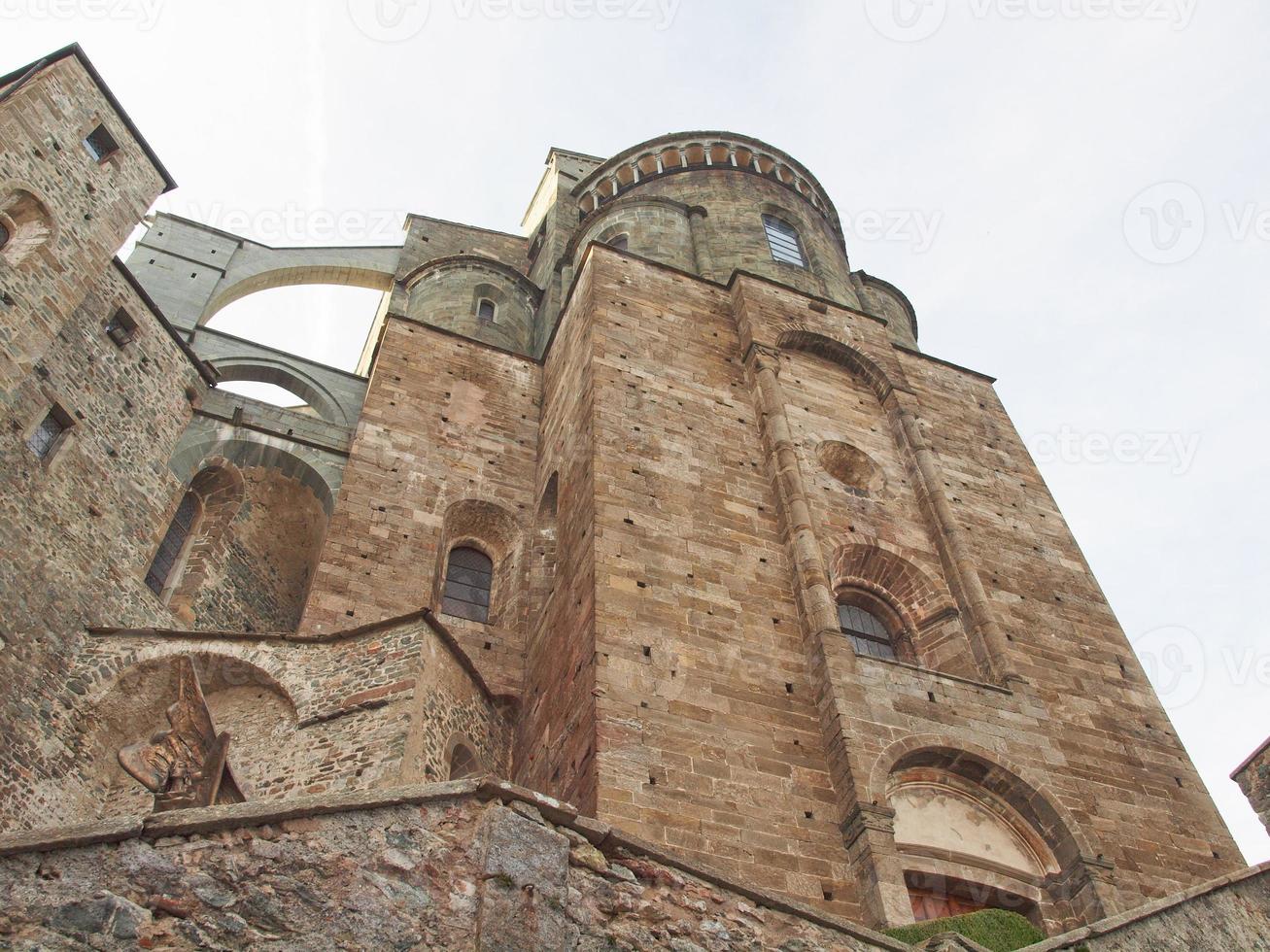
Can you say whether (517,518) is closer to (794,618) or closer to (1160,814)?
(794,618)

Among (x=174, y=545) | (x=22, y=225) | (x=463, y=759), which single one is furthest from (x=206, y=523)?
(x=463, y=759)

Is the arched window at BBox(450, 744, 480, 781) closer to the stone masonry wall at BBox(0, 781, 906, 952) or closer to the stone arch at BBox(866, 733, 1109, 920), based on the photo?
the stone arch at BBox(866, 733, 1109, 920)

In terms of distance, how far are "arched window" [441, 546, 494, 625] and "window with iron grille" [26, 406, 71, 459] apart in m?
5.26

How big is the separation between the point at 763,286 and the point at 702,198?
5.47 meters

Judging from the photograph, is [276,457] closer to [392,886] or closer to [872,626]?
[872,626]

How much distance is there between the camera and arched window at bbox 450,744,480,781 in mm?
11758

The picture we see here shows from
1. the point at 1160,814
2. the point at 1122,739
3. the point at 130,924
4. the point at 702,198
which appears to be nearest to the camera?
the point at 130,924

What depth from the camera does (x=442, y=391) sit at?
18.6 meters

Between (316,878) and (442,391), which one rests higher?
(442,391)

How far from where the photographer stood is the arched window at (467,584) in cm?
1559

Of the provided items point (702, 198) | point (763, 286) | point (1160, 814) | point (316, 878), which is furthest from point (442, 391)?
point (316, 878)

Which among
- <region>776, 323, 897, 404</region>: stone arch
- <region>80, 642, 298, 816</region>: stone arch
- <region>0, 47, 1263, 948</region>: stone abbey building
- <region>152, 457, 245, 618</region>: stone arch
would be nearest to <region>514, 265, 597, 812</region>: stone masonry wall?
<region>0, 47, 1263, 948</region>: stone abbey building

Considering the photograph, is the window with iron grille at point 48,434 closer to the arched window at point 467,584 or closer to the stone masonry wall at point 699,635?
the arched window at point 467,584

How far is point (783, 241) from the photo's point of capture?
75.2ft
